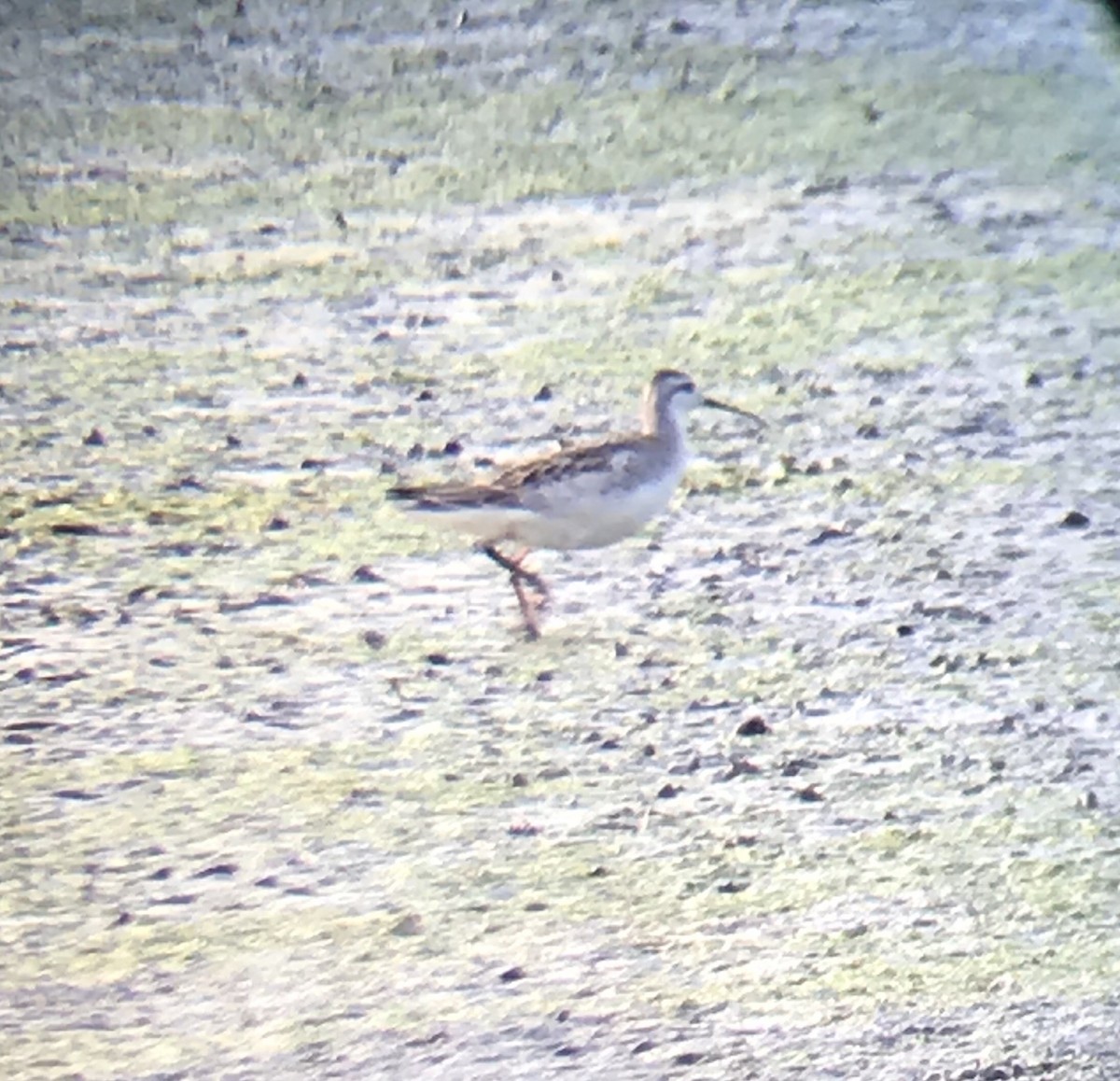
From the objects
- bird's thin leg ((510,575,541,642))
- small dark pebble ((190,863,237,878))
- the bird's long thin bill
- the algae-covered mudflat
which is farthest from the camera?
the bird's long thin bill

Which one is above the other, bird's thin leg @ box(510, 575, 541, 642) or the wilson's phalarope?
the wilson's phalarope

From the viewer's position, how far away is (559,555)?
5.39 metres

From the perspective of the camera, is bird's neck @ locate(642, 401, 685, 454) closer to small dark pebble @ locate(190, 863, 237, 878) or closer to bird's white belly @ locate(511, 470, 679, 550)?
bird's white belly @ locate(511, 470, 679, 550)

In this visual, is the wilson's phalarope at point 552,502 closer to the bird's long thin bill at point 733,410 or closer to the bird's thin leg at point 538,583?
the bird's thin leg at point 538,583

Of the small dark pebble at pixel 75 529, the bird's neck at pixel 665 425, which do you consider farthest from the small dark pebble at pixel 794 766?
the small dark pebble at pixel 75 529

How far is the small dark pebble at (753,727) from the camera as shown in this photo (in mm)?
4617

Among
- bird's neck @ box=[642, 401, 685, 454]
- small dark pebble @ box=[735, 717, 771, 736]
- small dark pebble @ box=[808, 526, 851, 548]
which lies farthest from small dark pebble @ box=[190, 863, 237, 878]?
small dark pebble @ box=[808, 526, 851, 548]

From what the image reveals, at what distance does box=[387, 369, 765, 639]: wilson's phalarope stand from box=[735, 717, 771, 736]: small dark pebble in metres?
0.59

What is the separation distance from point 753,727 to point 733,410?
1361 millimetres

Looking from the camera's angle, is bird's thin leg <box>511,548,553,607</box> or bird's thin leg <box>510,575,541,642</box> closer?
bird's thin leg <box>510,575,541,642</box>

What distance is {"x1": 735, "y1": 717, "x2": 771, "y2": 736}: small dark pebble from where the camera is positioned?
462 centimetres

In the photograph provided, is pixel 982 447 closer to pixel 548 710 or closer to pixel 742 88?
pixel 548 710

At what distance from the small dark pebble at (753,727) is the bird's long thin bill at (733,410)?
1281mm

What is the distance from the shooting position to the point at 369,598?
5152mm
